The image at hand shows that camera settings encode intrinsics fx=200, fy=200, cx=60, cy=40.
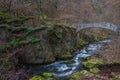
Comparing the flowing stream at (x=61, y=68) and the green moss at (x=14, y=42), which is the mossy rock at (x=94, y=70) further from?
the green moss at (x=14, y=42)

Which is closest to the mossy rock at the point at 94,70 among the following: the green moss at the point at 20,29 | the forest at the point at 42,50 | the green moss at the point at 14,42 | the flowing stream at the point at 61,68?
the forest at the point at 42,50

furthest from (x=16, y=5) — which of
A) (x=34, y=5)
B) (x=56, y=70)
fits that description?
(x=56, y=70)

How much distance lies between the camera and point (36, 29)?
17719 millimetres

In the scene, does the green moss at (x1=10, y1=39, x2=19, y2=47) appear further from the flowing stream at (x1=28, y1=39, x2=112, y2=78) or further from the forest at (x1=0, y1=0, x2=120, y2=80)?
the flowing stream at (x1=28, y1=39, x2=112, y2=78)

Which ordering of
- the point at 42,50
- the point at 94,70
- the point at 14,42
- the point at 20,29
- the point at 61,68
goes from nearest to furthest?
1. the point at 94,70
2. the point at 14,42
3. the point at 61,68
4. the point at 42,50
5. the point at 20,29

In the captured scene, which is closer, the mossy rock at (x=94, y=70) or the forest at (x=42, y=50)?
the forest at (x=42, y=50)

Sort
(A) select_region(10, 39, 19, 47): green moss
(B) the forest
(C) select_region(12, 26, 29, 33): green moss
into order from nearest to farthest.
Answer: (B) the forest, (A) select_region(10, 39, 19, 47): green moss, (C) select_region(12, 26, 29, 33): green moss

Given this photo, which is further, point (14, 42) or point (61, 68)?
point (61, 68)

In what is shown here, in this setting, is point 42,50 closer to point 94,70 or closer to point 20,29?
point 20,29

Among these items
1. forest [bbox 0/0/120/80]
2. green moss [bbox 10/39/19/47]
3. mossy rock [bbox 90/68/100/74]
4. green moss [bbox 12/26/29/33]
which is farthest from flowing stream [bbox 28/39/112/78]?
green moss [bbox 12/26/29/33]

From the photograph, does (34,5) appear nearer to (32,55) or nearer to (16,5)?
(16,5)

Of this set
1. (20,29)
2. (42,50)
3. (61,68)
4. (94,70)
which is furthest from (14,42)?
(94,70)

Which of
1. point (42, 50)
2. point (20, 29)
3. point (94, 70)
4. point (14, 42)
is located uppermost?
point (20, 29)

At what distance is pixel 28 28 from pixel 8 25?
181 centimetres
